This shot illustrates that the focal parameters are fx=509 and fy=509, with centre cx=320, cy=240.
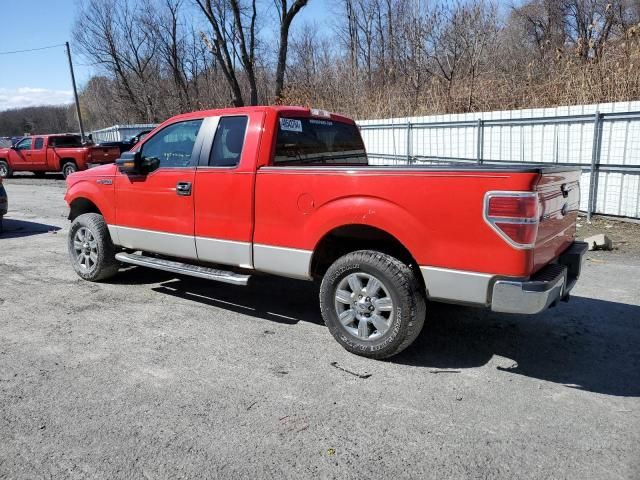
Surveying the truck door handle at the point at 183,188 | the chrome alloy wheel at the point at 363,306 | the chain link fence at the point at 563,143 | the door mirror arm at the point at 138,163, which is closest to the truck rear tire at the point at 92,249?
the door mirror arm at the point at 138,163

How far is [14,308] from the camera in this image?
17.3 ft

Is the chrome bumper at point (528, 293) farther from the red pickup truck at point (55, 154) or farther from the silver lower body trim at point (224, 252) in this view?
the red pickup truck at point (55, 154)

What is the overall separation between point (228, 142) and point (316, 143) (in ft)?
2.80

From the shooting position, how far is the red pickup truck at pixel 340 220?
130 inches

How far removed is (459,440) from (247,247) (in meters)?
2.46

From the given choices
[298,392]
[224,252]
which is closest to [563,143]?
[224,252]

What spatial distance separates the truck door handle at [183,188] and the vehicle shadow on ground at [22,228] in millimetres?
6078

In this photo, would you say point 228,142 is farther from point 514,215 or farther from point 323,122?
point 514,215

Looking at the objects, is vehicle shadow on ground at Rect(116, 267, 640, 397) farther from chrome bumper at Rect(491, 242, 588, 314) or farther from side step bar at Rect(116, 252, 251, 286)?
chrome bumper at Rect(491, 242, 588, 314)

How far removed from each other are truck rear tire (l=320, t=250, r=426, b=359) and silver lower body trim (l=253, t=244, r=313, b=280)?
9.2 inches

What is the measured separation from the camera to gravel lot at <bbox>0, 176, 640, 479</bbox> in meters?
2.73

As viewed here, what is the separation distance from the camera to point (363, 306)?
3.95 m

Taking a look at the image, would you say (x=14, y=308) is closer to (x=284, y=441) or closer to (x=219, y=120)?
(x=219, y=120)

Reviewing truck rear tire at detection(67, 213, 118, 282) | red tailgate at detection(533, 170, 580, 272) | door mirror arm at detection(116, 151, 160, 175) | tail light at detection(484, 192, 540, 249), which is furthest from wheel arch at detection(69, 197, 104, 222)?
red tailgate at detection(533, 170, 580, 272)
